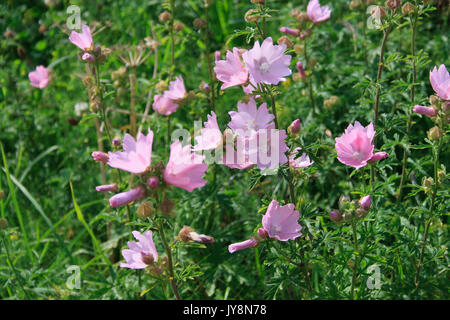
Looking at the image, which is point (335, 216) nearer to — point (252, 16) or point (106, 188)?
point (252, 16)

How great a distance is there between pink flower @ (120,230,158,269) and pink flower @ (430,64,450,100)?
1.09 meters

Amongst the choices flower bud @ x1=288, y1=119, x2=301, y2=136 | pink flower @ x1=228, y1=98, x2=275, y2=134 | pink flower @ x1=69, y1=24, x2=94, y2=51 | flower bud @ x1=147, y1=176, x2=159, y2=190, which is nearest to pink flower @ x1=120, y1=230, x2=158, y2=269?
flower bud @ x1=147, y1=176, x2=159, y2=190

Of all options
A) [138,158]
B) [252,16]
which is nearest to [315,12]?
[252,16]

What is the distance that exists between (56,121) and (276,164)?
264cm

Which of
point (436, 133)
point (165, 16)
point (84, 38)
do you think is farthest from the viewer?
point (165, 16)

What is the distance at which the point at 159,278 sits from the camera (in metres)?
1.66

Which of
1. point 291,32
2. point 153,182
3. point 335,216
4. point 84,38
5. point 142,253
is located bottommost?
point 142,253

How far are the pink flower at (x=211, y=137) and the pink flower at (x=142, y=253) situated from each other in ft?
1.12

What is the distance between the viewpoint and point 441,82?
1.77 meters

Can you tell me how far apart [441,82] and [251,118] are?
679mm

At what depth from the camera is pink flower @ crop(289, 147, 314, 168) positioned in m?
1.77

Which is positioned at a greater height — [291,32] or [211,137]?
[291,32]
